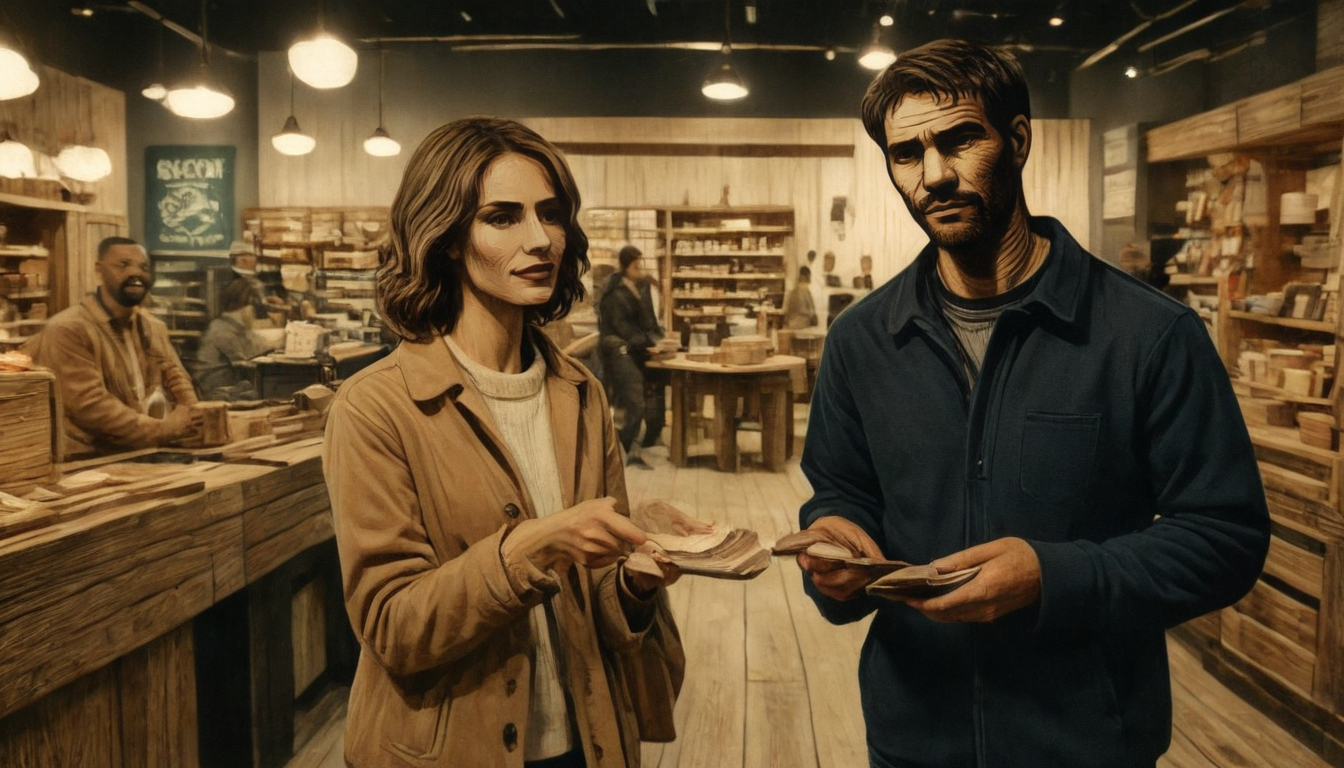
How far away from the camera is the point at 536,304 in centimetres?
144

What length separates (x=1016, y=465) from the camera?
1.27m

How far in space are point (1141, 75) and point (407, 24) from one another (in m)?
2.79

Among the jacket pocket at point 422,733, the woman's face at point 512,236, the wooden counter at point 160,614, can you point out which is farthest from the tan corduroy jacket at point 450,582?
the wooden counter at point 160,614

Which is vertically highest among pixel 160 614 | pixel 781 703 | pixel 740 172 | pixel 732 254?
pixel 740 172

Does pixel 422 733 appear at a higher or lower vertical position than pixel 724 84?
lower

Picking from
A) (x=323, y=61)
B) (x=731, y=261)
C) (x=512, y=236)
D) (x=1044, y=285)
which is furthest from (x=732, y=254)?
(x=1044, y=285)

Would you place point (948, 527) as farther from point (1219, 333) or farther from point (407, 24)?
point (1219, 333)

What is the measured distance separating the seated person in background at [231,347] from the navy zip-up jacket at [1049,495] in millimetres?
3140

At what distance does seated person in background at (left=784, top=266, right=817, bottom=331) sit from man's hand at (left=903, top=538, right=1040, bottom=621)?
11.3ft

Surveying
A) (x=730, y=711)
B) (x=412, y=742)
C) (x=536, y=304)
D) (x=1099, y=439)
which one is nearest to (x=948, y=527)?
(x=1099, y=439)

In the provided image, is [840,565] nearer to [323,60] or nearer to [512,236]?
[512,236]

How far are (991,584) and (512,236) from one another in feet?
2.75

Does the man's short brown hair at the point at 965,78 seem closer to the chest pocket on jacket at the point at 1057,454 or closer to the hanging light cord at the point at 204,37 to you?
the chest pocket on jacket at the point at 1057,454

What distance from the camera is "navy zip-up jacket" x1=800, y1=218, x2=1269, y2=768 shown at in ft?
3.82
